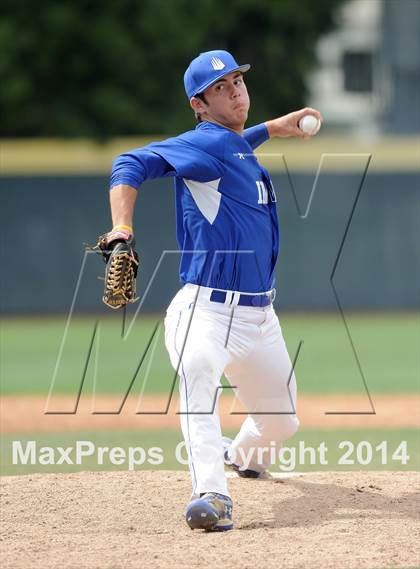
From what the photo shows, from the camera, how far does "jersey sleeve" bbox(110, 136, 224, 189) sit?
4.38 metres

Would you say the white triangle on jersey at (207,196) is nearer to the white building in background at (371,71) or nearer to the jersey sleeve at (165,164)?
the jersey sleeve at (165,164)

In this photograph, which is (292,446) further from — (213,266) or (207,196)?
(207,196)

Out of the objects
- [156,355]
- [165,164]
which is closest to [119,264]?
[165,164]

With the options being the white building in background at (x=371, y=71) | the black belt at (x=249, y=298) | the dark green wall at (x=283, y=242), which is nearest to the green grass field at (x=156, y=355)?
the dark green wall at (x=283, y=242)

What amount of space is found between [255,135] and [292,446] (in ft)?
8.13

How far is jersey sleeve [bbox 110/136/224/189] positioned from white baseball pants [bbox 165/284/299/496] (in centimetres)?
51

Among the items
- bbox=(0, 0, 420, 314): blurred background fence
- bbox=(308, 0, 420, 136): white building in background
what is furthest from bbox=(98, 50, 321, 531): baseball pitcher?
bbox=(308, 0, 420, 136): white building in background

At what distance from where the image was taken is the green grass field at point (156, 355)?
10.4 m

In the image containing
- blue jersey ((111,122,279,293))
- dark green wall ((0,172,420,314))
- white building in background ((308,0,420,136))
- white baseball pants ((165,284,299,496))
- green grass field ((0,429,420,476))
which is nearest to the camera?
white baseball pants ((165,284,299,496))

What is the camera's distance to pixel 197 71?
4738 mm

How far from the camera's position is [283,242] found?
55.7ft

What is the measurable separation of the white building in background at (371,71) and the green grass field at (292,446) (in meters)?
14.5

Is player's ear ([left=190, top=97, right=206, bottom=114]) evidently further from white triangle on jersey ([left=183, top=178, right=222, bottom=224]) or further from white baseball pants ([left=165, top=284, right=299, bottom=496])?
white baseball pants ([left=165, top=284, right=299, bottom=496])

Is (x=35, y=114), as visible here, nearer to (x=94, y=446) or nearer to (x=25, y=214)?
(x=25, y=214)
